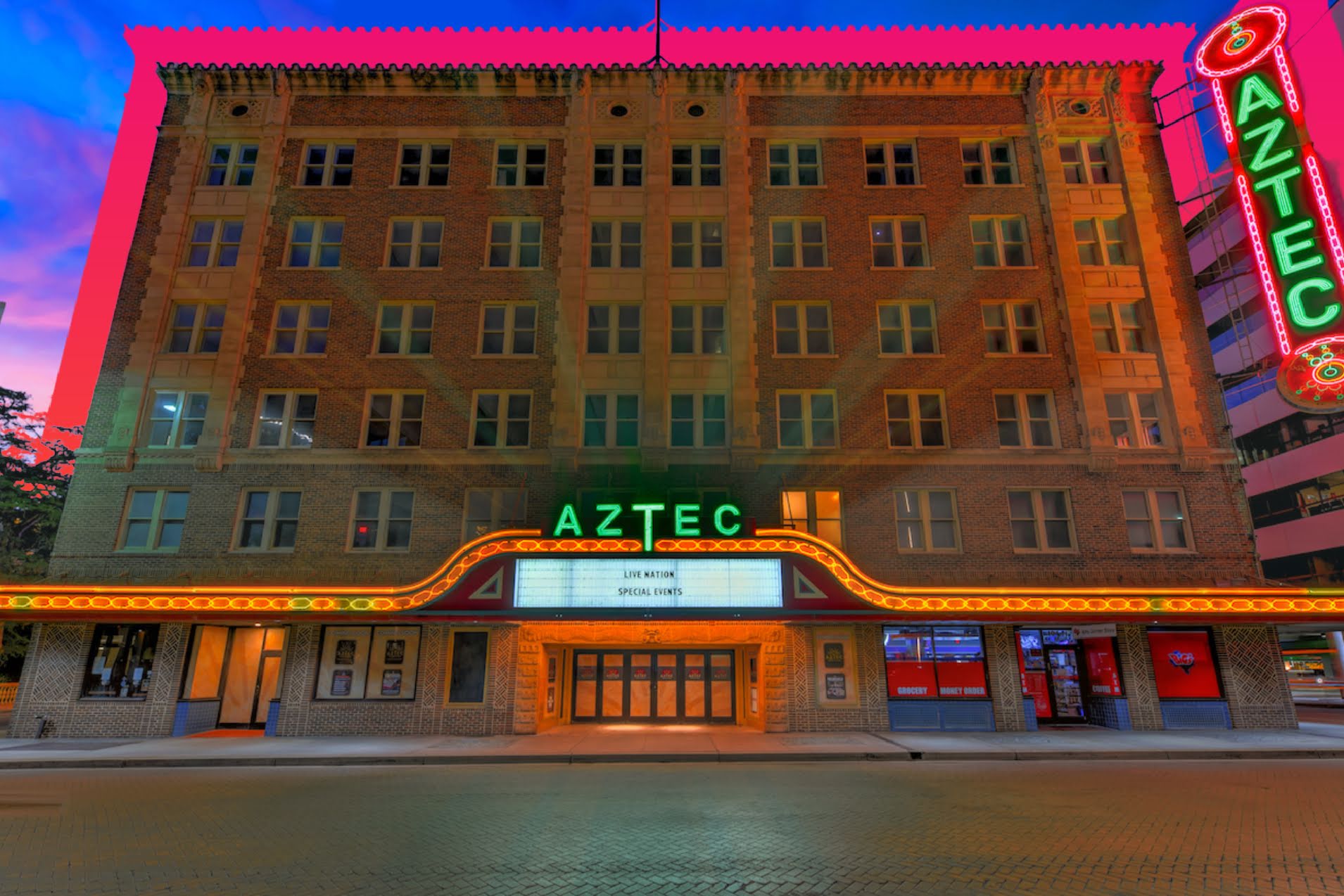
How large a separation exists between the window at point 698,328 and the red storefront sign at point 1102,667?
602 inches

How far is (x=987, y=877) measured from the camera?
729 cm

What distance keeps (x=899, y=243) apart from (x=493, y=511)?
57.2 ft

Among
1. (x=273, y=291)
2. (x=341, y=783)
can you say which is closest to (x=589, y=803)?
(x=341, y=783)

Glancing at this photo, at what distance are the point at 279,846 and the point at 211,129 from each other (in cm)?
2787

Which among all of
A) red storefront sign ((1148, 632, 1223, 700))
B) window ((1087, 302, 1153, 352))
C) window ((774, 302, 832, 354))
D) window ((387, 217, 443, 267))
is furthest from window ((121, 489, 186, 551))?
window ((1087, 302, 1153, 352))

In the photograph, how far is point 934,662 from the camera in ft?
66.8

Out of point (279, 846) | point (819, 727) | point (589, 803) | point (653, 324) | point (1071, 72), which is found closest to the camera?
point (279, 846)

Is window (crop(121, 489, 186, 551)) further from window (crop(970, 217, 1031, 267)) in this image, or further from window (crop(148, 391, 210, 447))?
window (crop(970, 217, 1031, 267))

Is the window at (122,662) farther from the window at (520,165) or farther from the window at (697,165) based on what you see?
the window at (697,165)

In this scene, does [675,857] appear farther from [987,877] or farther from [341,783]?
[341,783]

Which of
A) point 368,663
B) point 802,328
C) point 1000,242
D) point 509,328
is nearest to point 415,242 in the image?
point 509,328

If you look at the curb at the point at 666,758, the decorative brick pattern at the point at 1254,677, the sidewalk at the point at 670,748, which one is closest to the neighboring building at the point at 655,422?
the decorative brick pattern at the point at 1254,677

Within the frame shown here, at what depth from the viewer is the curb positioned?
1535 cm

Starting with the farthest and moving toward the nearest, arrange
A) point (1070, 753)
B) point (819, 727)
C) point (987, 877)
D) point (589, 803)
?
point (819, 727)
point (1070, 753)
point (589, 803)
point (987, 877)
